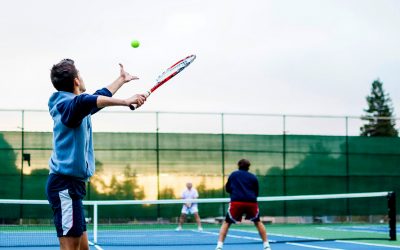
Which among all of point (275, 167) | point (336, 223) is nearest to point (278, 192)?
point (275, 167)

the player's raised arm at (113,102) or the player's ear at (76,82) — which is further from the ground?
the player's ear at (76,82)

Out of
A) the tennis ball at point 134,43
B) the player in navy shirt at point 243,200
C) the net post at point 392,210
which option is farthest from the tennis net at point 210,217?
the tennis ball at point 134,43

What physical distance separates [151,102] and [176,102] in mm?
2366

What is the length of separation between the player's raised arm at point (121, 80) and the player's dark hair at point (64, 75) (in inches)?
17.5

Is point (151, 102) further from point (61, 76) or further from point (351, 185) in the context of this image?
point (61, 76)

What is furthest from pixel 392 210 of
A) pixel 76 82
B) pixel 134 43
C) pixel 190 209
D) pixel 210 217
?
pixel 210 217

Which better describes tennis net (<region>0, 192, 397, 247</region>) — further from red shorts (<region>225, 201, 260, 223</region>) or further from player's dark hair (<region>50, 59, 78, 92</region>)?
player's dark hair (<region>50, 59, 78, 92</region>)

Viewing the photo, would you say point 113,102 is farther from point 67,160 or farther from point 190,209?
point 190,209

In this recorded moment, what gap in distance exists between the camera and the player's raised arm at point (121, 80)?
14.8 ft

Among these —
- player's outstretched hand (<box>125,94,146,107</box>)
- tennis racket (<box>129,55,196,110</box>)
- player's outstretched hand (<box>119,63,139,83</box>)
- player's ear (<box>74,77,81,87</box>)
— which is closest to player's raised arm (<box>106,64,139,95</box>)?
player's outstretched hand (<box>119,63,139,83</box>)

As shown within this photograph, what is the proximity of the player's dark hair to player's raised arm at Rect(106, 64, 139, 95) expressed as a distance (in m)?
0.45

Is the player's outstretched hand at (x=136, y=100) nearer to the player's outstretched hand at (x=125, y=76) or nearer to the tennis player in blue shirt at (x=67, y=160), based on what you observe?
the tennis player in blue shirt at (x=67, y=160)

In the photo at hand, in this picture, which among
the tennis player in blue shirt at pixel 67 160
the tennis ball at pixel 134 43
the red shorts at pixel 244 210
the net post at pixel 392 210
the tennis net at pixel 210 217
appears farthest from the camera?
the tennis net at pixel 210 217

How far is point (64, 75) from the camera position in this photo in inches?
159
